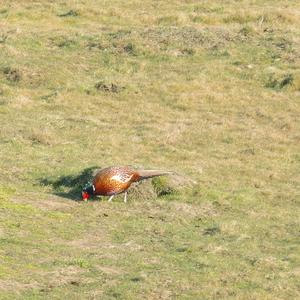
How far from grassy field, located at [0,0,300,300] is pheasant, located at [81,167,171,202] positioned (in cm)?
24

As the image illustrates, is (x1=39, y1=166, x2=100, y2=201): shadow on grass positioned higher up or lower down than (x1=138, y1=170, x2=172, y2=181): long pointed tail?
lower down

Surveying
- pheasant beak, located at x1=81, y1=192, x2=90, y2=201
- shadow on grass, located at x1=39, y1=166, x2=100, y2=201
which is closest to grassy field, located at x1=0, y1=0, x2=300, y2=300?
shadow on grass, located at x1=39, y1=166, x2=100, y2=201

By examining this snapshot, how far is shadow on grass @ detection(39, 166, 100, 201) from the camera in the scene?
17516 mm

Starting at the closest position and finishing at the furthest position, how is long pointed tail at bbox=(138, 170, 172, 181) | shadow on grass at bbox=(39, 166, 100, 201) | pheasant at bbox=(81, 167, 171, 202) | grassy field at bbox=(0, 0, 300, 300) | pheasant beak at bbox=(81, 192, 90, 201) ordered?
1. grassy field at bbox=(0, 0, 300, 300)
2. pheasant at bbox=(81, 167, 171, 202)
3. pheasant beak at bbox=(81, 192, 90, 201)
4. long pointed tail at bbox=(138, 170, 172, 181)
5. shadow on grass at bbox=(39, 166, 100, 201)

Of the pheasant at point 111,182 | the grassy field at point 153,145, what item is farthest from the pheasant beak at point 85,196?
the grassy field at point 153,145

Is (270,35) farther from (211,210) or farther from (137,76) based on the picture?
(211,210)

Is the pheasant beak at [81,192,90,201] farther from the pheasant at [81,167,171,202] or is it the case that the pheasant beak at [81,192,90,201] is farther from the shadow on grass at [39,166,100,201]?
the shadow on grass at [39,166,100,201]

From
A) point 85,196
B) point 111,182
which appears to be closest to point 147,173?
point 111,182

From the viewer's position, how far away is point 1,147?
20.4 metres

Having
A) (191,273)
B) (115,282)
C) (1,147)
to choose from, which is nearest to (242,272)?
(191,273)

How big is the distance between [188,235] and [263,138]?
7581 mm

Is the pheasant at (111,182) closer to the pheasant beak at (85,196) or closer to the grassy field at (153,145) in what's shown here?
the pheasant beak at (85,196)

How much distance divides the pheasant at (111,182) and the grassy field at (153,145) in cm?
24

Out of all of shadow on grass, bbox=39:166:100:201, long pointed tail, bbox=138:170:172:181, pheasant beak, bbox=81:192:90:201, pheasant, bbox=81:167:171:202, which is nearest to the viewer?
pheasant, bbox=81:167:171:202
